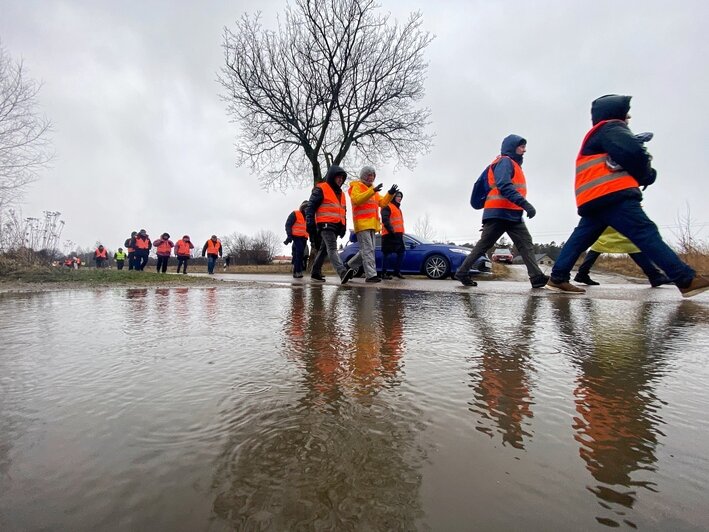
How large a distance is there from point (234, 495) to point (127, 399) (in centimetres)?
61

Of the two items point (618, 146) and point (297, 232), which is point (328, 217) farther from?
point (618, 146)

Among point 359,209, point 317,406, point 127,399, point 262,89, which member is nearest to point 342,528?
Result: point 317,406

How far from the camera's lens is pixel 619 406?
1044mm

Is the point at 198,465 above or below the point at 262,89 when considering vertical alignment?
below

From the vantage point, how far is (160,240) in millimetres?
14758

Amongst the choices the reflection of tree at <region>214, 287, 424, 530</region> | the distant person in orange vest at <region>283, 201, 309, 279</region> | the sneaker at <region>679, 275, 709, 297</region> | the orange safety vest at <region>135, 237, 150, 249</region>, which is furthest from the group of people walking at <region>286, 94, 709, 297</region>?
the orange safety vest at <region>135, 237, 150, 249</region>

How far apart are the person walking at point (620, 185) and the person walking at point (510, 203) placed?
0.97 m

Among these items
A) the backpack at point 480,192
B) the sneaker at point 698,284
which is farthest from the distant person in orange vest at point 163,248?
the sneaker at point 698,284

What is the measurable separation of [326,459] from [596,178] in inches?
161

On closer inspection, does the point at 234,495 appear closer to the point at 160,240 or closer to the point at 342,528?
the point at 342,528

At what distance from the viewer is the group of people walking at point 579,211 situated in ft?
11.4

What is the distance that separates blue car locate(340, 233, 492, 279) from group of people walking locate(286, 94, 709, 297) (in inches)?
75.8

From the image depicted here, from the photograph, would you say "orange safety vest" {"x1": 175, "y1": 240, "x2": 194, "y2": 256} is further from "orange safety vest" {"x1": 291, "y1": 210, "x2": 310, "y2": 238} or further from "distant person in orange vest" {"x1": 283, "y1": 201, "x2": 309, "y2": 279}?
"orange safety vest" {"x1": 291, "y1": 210, "x2": 310, "y2": 238}

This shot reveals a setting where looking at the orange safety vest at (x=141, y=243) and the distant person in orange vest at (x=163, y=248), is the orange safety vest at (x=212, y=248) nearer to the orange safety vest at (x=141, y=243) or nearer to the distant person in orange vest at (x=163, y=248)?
the distant person in orange vest at (x=163, y=248)
